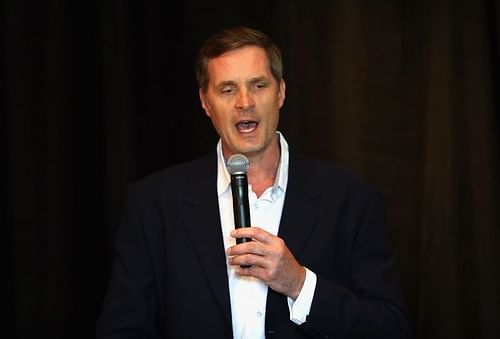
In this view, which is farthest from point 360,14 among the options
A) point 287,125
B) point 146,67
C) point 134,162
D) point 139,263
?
point 139,263

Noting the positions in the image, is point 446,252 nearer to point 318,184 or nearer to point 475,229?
point 475,229

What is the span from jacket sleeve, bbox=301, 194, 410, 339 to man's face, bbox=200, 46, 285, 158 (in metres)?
0.38

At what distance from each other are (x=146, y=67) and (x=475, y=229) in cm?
155

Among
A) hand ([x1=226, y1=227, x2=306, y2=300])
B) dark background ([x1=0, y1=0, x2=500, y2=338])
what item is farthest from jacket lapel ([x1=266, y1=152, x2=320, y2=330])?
dark background ([x1=0, y1=0, x2=500, y2=338])

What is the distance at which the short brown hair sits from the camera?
6.73 feet

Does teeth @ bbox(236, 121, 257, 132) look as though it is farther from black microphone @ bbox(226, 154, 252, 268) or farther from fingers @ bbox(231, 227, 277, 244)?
fingers @ bbox(231, 227, 277, 244)

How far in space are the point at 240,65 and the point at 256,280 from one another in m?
0.63

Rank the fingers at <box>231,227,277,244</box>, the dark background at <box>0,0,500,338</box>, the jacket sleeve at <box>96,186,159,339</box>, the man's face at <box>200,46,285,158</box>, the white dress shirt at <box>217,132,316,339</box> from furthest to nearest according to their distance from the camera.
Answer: the dark background at <box>0,0,500,338</box>, the man's face at <box>200,46,285,158</box>, the jacket sleeve at <box>96,186,159,339</box>, the white dress shirt at <box>217,132,316,339</box>, the fingers at <box>231,227,277,244</box>

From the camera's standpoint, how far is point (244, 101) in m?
1.99

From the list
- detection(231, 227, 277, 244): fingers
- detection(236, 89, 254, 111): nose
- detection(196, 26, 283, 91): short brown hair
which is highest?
detection(196, 26, 283, 91): short brown hair

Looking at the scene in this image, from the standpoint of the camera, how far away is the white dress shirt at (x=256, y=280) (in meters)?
1.78

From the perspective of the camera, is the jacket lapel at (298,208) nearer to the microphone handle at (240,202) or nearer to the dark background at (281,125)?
the microphone handle at (240,202)

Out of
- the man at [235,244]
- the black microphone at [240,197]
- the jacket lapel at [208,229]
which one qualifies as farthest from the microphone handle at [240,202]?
the jacket lapel at [208,229]

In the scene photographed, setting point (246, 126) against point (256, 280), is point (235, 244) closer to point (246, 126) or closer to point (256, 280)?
point (256, 280)
